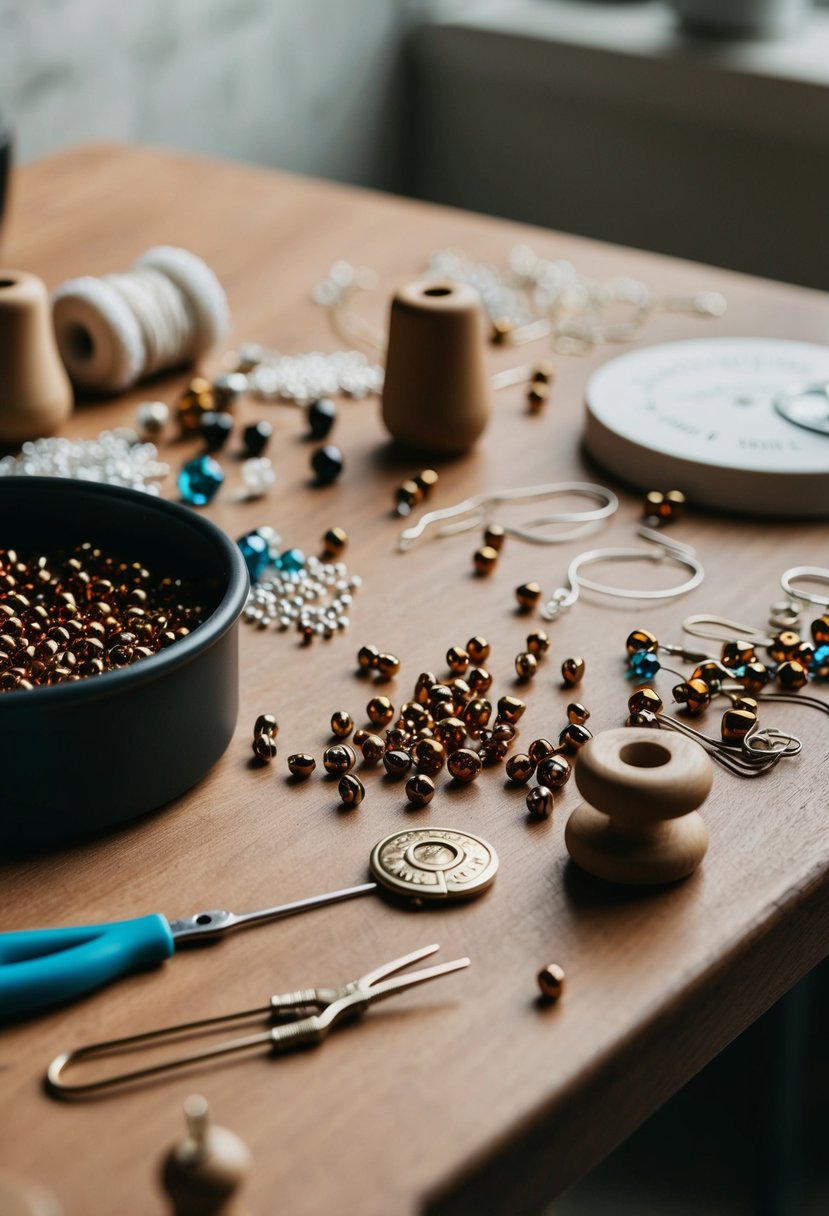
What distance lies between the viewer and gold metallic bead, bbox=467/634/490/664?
2.54ft

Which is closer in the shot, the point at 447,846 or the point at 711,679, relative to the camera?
the point at 447,846

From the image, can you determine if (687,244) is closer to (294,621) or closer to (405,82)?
(405,82)

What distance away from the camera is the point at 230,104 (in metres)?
2.18

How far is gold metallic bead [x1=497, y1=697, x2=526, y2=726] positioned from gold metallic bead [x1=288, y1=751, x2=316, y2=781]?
4.2 inches

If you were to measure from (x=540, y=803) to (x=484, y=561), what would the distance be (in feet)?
0.83

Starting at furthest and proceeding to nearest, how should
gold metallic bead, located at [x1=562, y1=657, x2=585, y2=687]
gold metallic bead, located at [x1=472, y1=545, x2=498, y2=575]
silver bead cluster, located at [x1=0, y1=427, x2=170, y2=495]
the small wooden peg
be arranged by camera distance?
silver bead cluster, located at [x1=0, y1=427, x2=170, y2=495] < gold metallic bead, located at [x1=472, y1=545, x2=498, y2=575] < gold metallic bead, located at [x1=562, y1=657, x2=585, y2=687] < the small wooden peg

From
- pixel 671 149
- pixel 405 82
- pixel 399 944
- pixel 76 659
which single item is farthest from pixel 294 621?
pixel 405 82

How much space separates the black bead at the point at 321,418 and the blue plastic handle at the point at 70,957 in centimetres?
54

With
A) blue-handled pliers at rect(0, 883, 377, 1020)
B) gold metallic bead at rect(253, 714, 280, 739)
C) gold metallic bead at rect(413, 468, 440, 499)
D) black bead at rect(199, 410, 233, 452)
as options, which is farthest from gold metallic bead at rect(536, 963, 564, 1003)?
black bead at rect(199, 410, 233, 452)

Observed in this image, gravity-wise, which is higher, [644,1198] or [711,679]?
[711,679]

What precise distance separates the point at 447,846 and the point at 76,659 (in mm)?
210

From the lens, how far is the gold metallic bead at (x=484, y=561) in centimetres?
88

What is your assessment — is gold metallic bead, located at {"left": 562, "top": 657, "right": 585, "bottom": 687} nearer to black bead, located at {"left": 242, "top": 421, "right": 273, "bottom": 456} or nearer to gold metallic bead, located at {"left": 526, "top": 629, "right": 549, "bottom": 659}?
gold metallic bead, located at {"left": 526, "top": 629, "right": 549, "bottom": 659}

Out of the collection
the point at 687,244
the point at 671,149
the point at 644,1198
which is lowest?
the point at 644,1198
